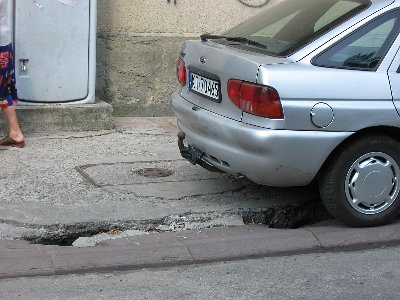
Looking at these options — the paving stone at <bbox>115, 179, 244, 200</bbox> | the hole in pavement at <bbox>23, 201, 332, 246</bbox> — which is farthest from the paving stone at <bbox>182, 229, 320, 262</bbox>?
the paving stone at <bbox>115, 179, 244, 200</bbox>

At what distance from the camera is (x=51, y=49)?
26.7ft

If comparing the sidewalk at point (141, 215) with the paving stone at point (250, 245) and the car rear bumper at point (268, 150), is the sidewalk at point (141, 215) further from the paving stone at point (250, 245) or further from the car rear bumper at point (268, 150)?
the car rear bumper at point (268, 150)

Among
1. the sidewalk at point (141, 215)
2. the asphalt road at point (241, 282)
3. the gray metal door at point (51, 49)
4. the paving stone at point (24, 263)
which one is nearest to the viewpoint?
the asphalt road at point (241, 282)

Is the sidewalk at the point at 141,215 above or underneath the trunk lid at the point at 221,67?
underneath

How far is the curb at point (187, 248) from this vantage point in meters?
4.97

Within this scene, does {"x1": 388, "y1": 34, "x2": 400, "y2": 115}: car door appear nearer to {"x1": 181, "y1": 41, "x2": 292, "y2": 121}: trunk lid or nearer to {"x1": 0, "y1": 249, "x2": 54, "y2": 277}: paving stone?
{"x1": 181, "y1": 41, "x2": 292, "y2": 121}: trunk lid

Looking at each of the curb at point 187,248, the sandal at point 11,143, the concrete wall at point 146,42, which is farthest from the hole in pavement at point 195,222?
the concrete wall at point 146,42

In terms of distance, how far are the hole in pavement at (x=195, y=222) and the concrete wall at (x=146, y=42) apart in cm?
343

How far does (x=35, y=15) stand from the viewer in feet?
26.2

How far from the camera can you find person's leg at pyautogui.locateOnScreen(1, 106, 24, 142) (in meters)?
7.52

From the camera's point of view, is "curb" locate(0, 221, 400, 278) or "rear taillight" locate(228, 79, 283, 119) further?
"rear taillight" locate(228, 79, 283, 119)

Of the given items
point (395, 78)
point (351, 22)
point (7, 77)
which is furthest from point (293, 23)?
point (7, 77)

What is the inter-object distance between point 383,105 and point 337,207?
0.76m

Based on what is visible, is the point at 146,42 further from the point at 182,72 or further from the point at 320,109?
the point at 320,109
